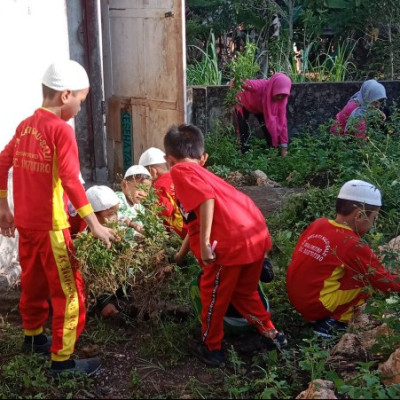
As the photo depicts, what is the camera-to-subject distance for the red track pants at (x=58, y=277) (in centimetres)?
379

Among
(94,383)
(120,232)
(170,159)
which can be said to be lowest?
(94,383)

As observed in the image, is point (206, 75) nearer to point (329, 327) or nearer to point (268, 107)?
point (268, 107)

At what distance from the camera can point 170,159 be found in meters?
4.07

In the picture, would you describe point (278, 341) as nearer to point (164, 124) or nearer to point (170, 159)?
point (170, 159)

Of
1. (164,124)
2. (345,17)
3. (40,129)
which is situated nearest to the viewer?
(40,129)

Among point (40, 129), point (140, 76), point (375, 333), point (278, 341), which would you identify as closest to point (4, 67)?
point (40, 129)

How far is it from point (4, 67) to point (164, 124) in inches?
82.5

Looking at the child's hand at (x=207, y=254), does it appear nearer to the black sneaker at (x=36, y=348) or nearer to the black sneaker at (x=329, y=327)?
the black sneaker at (x=329, y=327)

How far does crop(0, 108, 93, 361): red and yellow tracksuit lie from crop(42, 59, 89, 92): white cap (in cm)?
15

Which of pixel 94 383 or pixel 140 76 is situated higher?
pixel 140 76

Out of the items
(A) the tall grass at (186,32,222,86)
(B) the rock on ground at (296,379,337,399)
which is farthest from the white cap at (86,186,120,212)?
(A) the tall grass at (186,32,222,86)

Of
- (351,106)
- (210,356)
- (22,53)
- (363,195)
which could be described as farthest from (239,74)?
(210,356)

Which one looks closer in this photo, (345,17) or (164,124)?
(164,124)

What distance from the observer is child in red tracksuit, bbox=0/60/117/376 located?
146 inches
